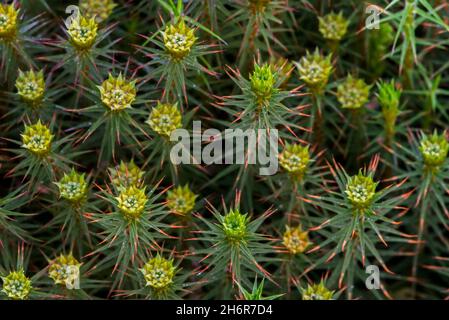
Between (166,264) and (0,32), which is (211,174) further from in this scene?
(0,32)

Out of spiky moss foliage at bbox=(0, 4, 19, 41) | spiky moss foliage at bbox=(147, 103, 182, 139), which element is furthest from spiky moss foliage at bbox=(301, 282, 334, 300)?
spiky moss foliage at bbox=(0, 4, 19, 41)

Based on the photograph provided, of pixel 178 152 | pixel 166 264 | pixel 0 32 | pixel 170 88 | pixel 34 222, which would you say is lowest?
pixel 166 264

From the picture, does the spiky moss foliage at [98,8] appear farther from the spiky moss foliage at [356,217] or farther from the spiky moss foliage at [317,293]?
A: the spiky moss foliage at [317,293]

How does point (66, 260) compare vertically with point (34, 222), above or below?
below

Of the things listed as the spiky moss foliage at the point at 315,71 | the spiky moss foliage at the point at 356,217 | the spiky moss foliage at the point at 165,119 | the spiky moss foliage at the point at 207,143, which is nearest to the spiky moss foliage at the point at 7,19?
the spiky moss foliage at the point at 207,143

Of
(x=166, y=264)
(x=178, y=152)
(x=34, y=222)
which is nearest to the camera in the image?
(x=166, y=264)

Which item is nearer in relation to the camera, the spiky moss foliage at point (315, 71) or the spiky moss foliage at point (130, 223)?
the spiky moss foliage at point (130, 223)

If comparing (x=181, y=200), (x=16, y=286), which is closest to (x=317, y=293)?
(x=181, y=200)

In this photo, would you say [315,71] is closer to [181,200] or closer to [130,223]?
[181,200]

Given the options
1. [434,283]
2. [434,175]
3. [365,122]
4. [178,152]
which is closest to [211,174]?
[178,152]
